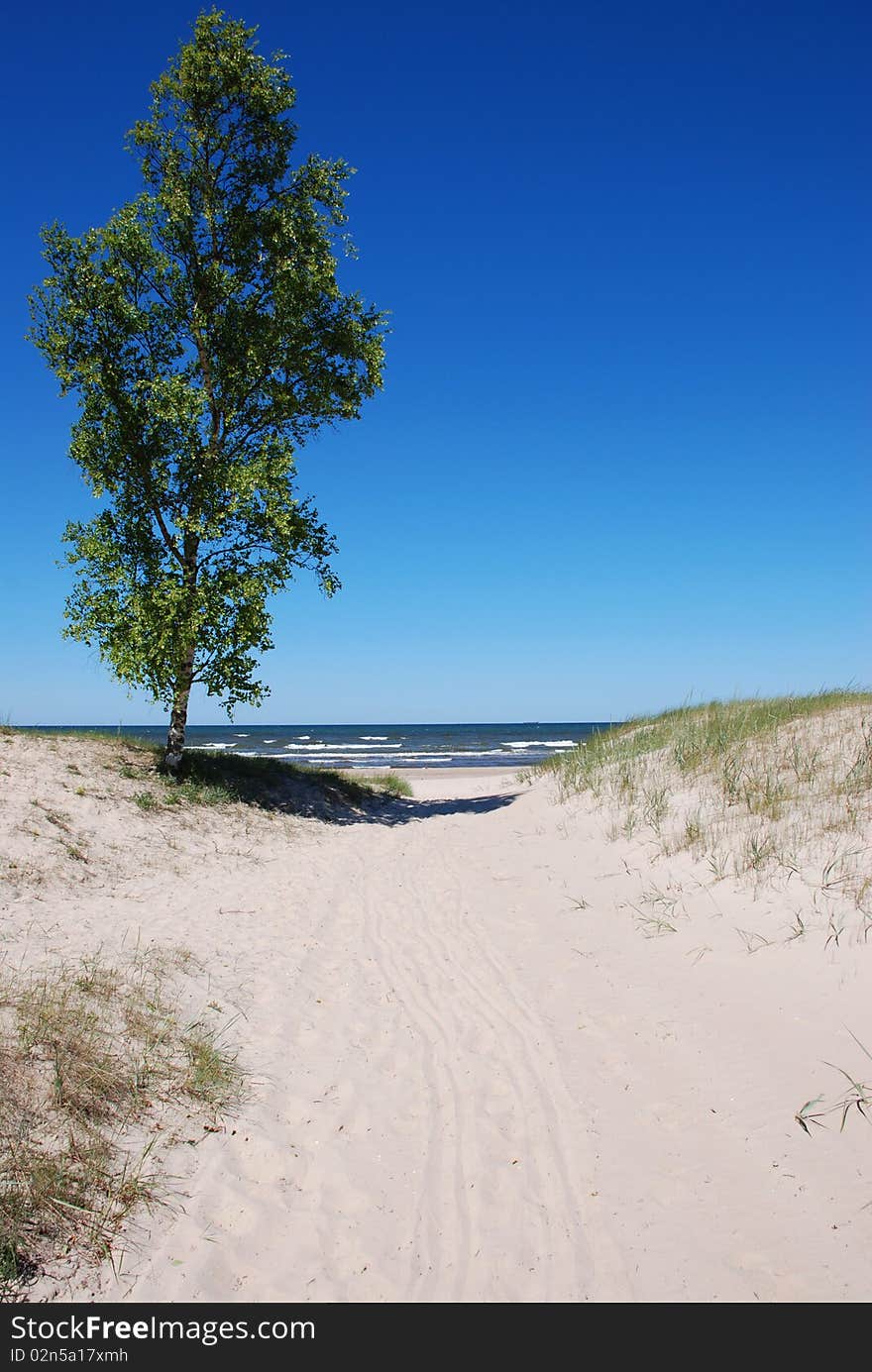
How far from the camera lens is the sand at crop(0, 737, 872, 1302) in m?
3.41

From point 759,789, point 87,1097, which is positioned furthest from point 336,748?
point 87,1097

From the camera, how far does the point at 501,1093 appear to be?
16.4 ft

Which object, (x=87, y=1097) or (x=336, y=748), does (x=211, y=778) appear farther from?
(x=336, y=748)

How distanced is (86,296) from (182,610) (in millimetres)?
6365

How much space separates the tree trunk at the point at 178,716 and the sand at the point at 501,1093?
4.46m

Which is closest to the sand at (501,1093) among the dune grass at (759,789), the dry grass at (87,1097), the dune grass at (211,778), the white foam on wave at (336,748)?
the dry grass at (87,1097)

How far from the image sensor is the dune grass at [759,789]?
281 inches

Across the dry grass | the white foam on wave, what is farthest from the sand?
the white foam on wave

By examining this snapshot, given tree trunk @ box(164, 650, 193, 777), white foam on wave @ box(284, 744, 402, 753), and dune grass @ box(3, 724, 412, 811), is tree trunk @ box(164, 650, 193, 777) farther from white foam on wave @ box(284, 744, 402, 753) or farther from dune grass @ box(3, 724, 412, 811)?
white foam on wave @ box(284, 744, 402, 753)

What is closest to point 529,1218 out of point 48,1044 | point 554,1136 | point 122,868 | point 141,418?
point 554,1136

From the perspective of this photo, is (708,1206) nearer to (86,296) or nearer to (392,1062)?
(392,1062)

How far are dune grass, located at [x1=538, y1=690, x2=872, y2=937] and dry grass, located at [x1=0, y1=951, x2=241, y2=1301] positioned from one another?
547cm

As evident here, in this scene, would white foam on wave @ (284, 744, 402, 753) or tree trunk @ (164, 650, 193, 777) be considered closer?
tree trunk @ (164, 650, 193, 777)

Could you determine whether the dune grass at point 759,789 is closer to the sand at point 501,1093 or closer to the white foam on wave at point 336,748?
the sand at point 501,1093
